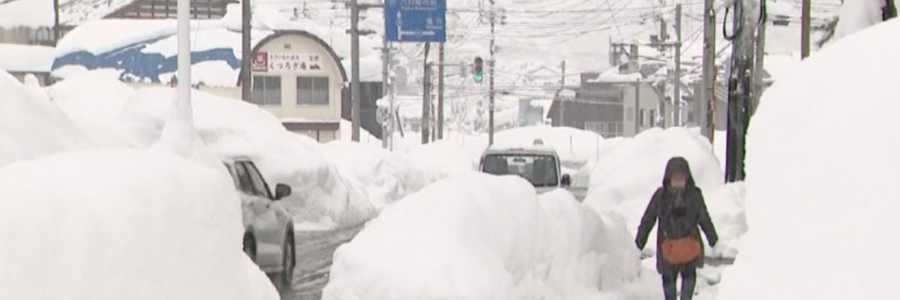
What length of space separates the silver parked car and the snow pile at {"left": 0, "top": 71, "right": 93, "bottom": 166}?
1.76 metres

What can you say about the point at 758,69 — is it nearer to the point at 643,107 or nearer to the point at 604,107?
the point at 643,107

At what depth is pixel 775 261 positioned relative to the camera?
331 cm

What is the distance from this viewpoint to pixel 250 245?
12594 mm

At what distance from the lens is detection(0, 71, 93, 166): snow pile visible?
992 cm

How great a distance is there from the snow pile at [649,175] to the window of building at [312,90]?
106ft

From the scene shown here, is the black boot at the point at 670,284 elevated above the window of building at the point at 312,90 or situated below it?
above

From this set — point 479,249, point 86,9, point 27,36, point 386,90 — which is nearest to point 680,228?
point 479,249

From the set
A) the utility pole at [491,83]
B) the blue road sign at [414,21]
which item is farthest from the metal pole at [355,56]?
the utility pole at [491,83]

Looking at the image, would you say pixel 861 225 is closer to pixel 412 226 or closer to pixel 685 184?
pixel 412 226

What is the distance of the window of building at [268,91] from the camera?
53.5m

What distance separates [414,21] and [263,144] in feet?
50.3

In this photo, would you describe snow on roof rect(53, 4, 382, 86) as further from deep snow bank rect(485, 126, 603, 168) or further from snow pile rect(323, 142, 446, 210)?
snow pile rect(323, 142, 446, 210)

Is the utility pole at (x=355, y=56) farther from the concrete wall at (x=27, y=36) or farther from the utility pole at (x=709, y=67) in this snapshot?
the concrete wall at (x=27, y=36)

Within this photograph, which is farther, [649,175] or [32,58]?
[32,58]
